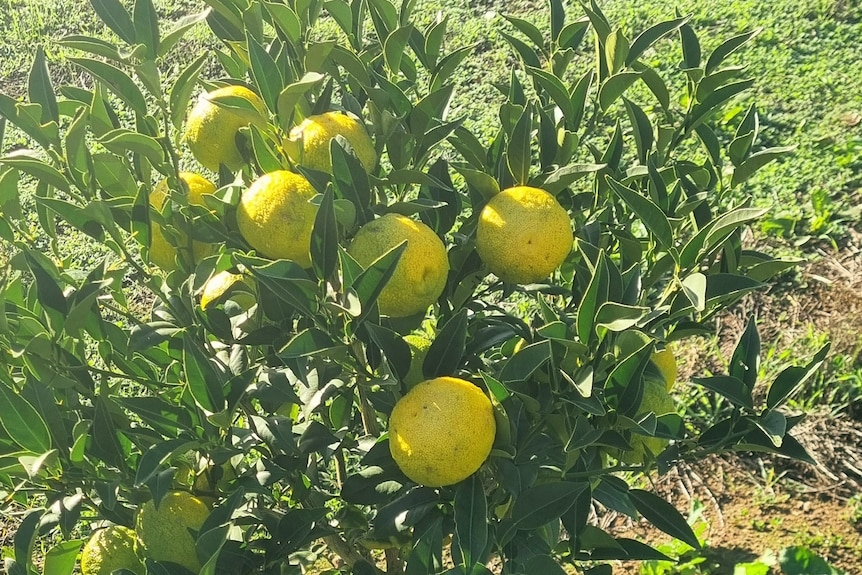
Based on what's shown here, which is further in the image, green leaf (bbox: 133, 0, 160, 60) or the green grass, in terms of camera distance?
the green grass

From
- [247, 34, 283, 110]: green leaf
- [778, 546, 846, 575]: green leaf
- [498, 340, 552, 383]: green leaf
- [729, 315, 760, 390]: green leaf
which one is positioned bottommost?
[778, 546, 846, 575]: green leaf

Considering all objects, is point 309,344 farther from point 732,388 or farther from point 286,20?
point 732,388

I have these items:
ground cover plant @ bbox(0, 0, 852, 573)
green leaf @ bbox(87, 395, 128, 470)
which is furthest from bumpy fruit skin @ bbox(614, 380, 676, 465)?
green leaf @ bbox(87, 395, 128, 470)

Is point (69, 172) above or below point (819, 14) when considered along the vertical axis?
above

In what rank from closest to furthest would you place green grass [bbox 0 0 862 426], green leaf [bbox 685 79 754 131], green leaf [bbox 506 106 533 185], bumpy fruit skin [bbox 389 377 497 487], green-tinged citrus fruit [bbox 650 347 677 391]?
1. bumpy fruit skin [bbox 389 377 497 487]
2. green leaf [bbox 506 106 533 185]
3. green leaf [bbox 685 79 754 131]
4. green-tinged citrus fruit [bbox 650 347 677 391]
5. green grass [bbox 0 0 862 426]

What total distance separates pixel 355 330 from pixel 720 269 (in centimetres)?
51

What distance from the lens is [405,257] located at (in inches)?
38.4

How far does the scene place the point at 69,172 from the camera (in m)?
1.14

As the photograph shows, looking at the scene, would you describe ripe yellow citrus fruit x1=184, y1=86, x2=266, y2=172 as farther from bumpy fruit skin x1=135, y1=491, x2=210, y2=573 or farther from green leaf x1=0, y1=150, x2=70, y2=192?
bumpy fruit skin x1=135, y1=491, x2=210, y2=573

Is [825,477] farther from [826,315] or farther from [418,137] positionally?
[418,137]

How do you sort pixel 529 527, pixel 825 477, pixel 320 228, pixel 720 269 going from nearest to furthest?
pixel 320 228 → pixel 529 527 → pixel 720 269 → pixel 825 477

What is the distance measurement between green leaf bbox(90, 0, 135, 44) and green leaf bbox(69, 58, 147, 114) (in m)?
0.06

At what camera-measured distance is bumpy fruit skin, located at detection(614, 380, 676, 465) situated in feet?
3.69

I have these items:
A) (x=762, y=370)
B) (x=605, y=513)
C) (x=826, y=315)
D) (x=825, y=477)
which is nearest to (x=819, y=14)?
(x=826, y=315)
